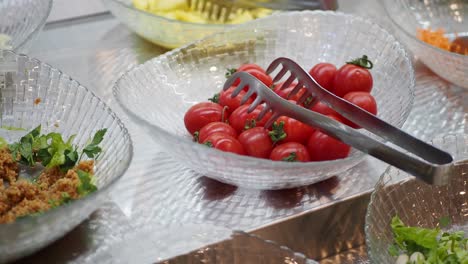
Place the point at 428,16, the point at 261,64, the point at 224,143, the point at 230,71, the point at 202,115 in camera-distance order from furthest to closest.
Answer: the point at 428,16 < the point at 261,64 < the point at 230,71 < the point at 202,115 < the point at 224,143

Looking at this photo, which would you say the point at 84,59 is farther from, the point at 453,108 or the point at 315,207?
the point at 453,108

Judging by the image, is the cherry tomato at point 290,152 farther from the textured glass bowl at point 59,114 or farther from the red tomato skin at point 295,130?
the textured glass bowl at point 59,114

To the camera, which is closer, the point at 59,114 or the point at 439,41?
the point at 59,114

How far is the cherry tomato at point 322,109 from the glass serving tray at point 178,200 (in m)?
0.12

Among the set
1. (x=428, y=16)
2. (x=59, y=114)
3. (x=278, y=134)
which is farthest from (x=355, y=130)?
(x=428, y=16)

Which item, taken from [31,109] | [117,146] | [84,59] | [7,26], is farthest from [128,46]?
[117,146]

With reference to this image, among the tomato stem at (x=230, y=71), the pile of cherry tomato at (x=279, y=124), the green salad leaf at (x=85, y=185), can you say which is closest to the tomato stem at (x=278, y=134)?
the pile of cherry tomato at (x=279, y=124)

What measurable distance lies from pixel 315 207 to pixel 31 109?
21.6 inches

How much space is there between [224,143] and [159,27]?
50 centimetres

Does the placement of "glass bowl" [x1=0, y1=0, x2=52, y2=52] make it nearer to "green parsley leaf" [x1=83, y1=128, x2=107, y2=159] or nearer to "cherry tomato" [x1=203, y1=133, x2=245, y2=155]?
"green parsley leaf" [x1=83, y1=128, x2=107, y2=159]

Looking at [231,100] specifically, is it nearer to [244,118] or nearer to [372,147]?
[244,118]

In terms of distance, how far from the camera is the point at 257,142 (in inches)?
49.1

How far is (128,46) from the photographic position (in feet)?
5.73

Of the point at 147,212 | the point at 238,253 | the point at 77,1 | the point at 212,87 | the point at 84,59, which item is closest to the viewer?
the point at 238,253
